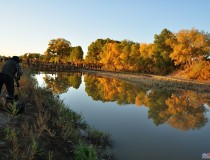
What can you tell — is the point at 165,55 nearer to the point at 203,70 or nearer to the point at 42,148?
the point at 203,70

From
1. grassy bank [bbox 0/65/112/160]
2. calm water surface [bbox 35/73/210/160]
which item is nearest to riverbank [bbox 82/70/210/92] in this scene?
calm water surface [bbox 35/73/210/160]

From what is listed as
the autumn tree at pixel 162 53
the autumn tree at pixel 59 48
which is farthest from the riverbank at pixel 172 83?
the autumn tree at pixel 59 48

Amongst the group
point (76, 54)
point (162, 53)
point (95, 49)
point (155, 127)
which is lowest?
point (155, 127)

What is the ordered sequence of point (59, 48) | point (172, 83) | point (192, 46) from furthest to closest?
point (59, 48), point (192, 46), point (172, 83)

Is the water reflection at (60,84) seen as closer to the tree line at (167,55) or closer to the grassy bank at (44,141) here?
the grassy bank at (44,141)

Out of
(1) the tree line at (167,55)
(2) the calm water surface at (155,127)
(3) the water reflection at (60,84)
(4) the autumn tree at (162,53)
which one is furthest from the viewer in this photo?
(4) the autumn tree at (162,53)

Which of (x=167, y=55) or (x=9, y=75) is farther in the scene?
(x=167, y=55)

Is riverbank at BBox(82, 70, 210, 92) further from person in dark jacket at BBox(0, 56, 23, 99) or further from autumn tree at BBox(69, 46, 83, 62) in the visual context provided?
autumn tree at BBox(69, 46, 83, 62)

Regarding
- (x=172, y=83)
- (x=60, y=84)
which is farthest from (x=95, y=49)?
(x=60, y=84)

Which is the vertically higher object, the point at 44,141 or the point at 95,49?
the point at 95,49

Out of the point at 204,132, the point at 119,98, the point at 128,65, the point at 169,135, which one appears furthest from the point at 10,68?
the point at 128,65

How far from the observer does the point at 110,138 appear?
1202 cm

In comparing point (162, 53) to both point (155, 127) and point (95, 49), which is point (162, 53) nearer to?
point (155, 127)

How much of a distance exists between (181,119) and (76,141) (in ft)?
30.4
